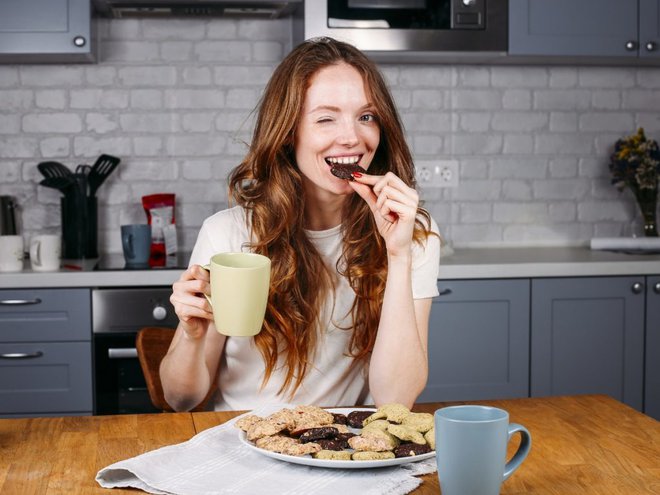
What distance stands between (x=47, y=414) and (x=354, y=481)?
2.12 metres

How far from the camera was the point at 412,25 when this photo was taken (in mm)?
3340

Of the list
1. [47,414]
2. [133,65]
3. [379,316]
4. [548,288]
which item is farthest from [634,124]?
[47,414]

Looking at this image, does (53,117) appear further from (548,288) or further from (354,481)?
(354,481)

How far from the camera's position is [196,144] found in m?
3.63

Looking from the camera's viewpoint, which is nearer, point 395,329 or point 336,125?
point 395,329

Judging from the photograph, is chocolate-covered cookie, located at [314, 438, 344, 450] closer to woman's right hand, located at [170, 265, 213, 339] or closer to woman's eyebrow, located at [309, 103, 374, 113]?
woman's right hand, located at [170, 265, 213, 339]

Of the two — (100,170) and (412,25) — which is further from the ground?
(412,25)

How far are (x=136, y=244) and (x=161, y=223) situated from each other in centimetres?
24

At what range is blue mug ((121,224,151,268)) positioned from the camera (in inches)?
124

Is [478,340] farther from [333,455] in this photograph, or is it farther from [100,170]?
[333,455]

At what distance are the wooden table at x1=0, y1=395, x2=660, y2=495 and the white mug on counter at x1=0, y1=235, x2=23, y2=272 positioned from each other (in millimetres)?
1645

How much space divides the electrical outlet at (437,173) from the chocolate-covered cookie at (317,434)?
255 centimetres

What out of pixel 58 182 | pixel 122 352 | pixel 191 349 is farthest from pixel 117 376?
pixel 191 349

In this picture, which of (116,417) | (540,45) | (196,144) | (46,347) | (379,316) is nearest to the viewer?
(116,417)
